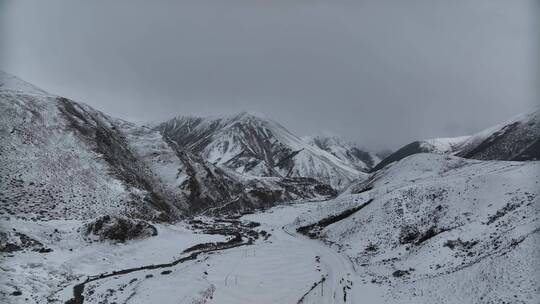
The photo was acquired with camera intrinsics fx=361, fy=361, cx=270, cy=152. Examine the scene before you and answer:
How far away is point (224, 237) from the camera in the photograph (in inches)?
2672

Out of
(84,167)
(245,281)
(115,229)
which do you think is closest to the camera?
(245,281)

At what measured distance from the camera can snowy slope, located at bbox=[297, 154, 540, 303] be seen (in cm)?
2862

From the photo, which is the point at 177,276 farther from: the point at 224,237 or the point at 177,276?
the point at 224,237

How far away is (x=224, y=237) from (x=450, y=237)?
39.8m

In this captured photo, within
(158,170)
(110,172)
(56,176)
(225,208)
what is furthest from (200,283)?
(225,208)

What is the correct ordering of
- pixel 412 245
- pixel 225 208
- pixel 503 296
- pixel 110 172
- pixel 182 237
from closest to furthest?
1. pixel 503 296
2. pixel 412 245
3. pixel 182 237
4. pixel 110 172
5. pixel 225 208

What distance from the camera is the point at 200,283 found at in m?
36.4

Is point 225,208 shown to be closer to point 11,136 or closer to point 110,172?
point 110,172

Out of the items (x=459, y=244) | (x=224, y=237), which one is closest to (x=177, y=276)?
(x=224, y=237)

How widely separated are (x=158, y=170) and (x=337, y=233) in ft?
184

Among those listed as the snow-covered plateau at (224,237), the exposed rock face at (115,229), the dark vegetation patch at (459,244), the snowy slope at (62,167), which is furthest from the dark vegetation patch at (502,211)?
the snowy slope at (62,167)

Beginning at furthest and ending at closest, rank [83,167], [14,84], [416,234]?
[14,84] < [83,167] < [416,234]

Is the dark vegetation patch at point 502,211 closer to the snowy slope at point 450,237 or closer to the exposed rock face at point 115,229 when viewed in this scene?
the snowy slope at point 450,237

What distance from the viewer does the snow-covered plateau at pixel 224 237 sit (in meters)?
31.7
